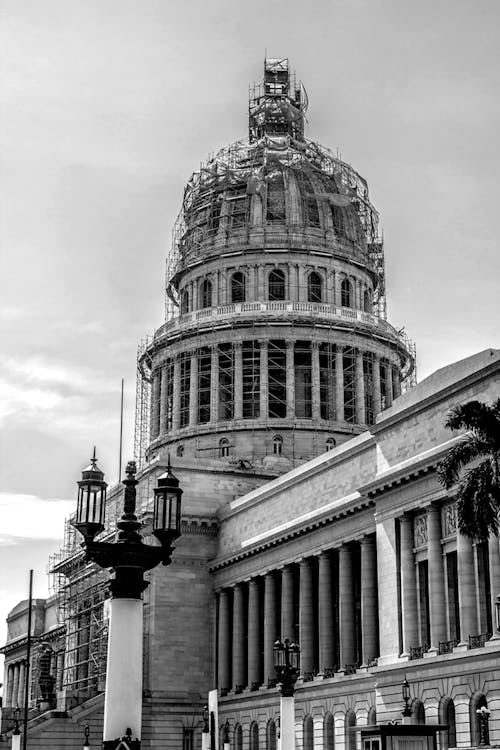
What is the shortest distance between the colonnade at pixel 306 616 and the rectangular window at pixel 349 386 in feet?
83.7

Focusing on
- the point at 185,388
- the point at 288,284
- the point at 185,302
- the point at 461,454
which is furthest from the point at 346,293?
the point at 461,454

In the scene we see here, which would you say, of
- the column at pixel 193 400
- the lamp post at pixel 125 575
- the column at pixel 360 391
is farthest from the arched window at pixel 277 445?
the lamp post at pixel 125 575

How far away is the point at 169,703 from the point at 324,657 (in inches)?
630

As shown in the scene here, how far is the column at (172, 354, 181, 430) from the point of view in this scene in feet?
333

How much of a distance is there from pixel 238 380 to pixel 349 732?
41727 millimetres

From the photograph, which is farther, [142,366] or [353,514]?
[142,366]

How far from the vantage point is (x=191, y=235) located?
11056cm

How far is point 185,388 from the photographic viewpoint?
10269 cm

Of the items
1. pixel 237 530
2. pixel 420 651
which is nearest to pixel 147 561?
pixel 420 651

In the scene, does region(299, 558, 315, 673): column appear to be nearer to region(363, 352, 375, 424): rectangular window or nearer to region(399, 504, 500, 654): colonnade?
region(399, 504, 500, 654): colonnade

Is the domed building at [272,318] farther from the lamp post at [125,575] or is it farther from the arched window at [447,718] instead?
the lamp post at [125,575]

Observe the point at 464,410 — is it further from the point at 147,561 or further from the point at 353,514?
the point at 353,514

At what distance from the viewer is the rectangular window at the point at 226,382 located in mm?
99625

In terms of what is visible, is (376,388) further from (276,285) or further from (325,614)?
(325,614)
